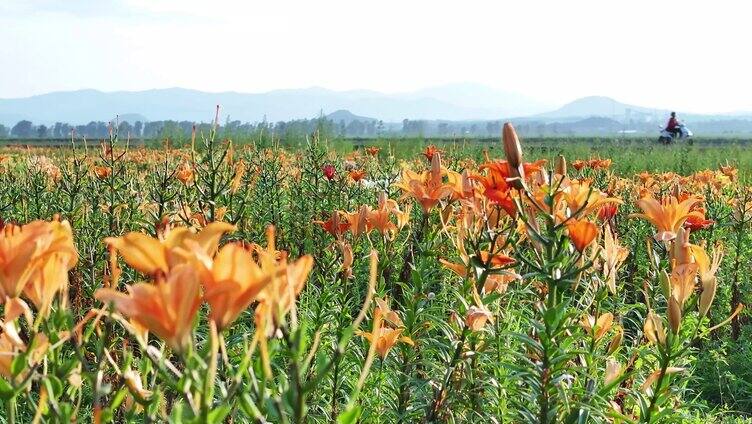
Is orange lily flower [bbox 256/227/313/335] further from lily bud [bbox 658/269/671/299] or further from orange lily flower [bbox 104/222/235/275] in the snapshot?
lily bud [bbox 658/269/671/299]

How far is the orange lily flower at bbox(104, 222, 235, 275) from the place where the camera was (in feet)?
A: 2.49

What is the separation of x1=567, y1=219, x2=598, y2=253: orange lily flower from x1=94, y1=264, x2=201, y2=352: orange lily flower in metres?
1.05

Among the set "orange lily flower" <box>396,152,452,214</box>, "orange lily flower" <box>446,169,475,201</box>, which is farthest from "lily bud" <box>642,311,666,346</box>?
"orange lily flower" <box>396,152,452,214</box>

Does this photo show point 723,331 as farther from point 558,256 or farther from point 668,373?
point 558,256

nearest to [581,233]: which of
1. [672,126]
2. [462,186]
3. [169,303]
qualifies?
[462,186]

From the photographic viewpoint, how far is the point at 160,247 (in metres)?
0.79

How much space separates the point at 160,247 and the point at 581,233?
102cm

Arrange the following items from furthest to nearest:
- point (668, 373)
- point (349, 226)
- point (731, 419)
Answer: point (731, 419)
point (349, 226)
point (668, 373)

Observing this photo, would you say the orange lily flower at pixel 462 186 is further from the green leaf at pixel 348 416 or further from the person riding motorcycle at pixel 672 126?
the person riding motorcycle at pixel 672 126

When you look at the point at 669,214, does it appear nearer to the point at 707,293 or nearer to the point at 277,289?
the point at 707,293

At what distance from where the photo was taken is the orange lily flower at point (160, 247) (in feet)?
2.49

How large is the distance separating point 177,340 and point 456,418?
171 centimetres

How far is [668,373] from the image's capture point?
5.64ft

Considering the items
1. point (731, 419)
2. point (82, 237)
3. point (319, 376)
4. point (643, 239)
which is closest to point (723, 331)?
point (643, 239)
